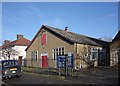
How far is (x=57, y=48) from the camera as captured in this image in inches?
1291

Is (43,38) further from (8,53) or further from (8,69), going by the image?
(8,53)

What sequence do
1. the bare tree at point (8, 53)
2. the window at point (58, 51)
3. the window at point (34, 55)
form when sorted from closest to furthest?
the window at point (58, 51)
the window at point (34, 55)
the bare tree at point (8, 53)

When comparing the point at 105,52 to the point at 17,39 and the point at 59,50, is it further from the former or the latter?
the point at 17,39

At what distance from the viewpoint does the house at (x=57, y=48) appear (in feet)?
98.7

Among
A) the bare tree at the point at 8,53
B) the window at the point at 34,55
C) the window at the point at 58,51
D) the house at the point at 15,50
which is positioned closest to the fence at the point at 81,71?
the window at the point at 34,55

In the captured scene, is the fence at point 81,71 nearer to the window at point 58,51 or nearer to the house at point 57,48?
the house at point 57,48

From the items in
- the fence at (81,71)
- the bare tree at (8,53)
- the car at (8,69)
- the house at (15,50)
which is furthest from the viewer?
the house at (15,50)

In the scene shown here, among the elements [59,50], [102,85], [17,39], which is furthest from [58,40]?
[17,39]

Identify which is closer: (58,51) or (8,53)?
(58,51)

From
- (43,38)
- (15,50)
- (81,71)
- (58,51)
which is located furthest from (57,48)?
(15,50)

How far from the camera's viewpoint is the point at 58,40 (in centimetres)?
3262

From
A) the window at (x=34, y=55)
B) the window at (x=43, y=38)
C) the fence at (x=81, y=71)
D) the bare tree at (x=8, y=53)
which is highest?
the window at (x=43, y=38)

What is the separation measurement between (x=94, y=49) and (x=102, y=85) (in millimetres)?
20328

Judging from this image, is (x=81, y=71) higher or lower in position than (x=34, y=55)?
lower
